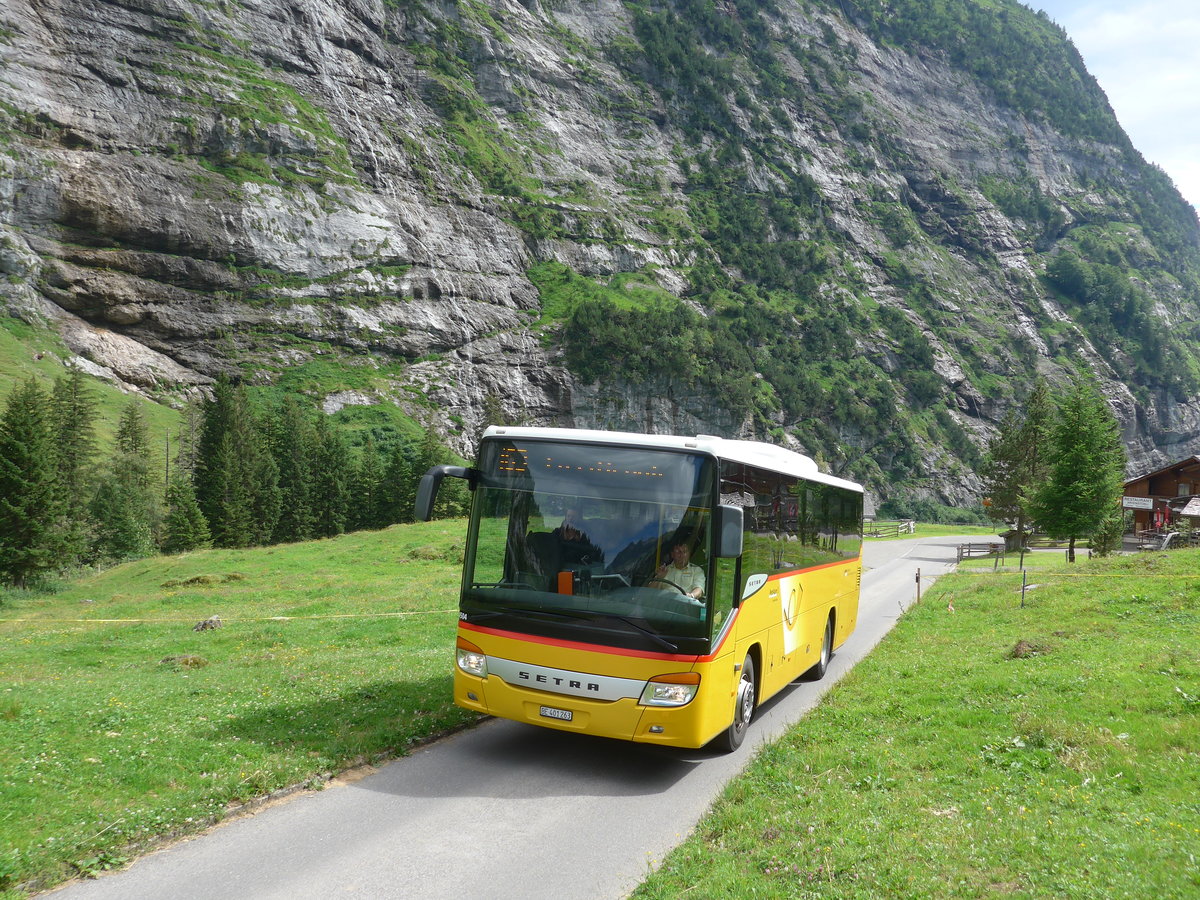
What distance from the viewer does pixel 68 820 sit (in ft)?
19.8

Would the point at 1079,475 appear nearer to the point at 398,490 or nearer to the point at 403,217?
the point at 398,490

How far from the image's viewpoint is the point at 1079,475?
1551 inches

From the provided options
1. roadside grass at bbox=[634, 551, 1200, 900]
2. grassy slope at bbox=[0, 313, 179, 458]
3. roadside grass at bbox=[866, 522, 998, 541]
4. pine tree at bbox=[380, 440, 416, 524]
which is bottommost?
roadside grass at bbox=[866, 522, 998, 541]

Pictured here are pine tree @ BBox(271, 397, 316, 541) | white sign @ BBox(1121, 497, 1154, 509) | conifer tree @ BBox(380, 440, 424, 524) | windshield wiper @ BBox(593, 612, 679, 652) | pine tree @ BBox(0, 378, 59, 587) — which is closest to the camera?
windshield wiper @ BBox(593, 612, 679, 652)

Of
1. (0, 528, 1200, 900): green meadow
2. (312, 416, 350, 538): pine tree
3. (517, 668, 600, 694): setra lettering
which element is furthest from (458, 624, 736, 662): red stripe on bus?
(312, 416, 350, 538): pine tree

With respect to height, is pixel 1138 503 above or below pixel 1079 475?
below

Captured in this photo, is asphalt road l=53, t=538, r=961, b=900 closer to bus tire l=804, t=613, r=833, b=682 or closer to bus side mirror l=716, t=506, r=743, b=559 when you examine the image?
bus side mirror l=716, t=506, r=743, b=559

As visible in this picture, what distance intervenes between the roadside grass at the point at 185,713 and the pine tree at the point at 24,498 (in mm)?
19642

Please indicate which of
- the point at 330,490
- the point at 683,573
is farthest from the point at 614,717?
the point at 330,490

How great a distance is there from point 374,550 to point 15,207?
90737 mm

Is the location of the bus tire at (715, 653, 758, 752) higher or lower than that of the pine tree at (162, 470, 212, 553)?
higher

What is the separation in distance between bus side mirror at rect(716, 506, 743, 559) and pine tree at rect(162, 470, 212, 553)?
57.7 m

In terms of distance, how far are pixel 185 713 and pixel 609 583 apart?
591cm

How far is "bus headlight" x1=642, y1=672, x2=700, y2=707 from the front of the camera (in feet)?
25.7
